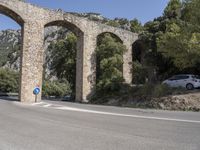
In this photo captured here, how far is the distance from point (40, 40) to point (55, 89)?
41.8 metres

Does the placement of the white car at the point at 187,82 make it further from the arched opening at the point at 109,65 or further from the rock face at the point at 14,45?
the rock face at the point at 14,45

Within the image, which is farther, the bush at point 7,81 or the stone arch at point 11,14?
the bush at point 7,81

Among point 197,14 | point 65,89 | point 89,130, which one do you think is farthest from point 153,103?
point 65,89

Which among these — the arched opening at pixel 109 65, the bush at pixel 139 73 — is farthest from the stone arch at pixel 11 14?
the bush at pixel 139 73

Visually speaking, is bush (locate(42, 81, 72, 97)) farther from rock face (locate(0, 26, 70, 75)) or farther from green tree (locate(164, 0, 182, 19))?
green tree (locate(164, 0, 182, 19))

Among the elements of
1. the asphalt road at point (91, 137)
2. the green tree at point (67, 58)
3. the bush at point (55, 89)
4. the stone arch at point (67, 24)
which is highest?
the stone arch at point (67, 24)

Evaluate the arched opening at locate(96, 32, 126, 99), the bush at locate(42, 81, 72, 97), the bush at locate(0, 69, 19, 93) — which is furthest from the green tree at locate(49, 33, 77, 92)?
the bush at locate(0, 69, 19, 93)

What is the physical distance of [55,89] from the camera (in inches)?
2781

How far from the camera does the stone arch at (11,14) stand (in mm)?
27766

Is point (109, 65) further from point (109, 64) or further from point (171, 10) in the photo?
point (171, 10)

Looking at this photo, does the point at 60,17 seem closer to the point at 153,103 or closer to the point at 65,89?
the point at 153,103

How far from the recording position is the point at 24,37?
2852 centimetres

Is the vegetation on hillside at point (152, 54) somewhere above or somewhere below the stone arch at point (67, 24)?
below

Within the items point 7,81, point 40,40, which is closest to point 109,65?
point 40,40
